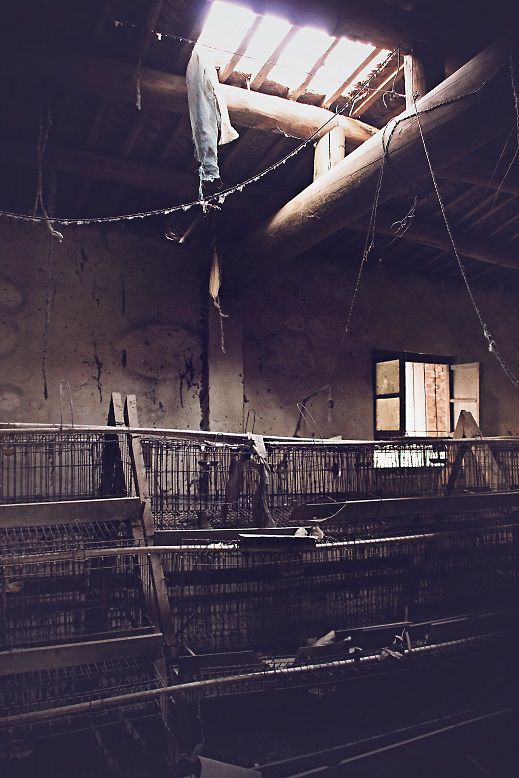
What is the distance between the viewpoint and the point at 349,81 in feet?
14.8

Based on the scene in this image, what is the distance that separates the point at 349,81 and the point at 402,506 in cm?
335

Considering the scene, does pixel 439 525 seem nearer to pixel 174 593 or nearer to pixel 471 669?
pixel 471 669

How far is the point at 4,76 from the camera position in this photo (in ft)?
12.9

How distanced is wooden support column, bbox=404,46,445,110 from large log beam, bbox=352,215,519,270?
7.65 ft

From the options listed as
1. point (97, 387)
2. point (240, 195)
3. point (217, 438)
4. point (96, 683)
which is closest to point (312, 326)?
point (240, 195)

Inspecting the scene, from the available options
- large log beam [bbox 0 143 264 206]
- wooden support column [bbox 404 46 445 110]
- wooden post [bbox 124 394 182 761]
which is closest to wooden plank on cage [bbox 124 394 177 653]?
wooden post [bbox 124 394 182 761]

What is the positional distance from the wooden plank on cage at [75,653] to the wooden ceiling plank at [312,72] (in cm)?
414

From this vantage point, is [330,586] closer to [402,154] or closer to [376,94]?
[402,154]

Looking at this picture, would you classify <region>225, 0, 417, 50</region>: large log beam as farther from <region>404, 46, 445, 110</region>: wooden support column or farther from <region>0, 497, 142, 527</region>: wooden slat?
<region>0, 497, 142, 527</region>: wooden slat

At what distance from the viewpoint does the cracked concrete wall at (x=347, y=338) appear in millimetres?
6871

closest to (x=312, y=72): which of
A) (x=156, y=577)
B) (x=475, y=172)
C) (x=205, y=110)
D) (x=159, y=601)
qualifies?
(x=205, y=110)

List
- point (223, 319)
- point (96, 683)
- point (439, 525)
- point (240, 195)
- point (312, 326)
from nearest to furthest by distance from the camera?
point (96, 683), point (439, 525), point (240, 195), point (223, 319), point (312, 326)

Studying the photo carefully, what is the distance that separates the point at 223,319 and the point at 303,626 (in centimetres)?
347

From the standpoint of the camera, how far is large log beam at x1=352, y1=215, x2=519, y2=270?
619 cm
